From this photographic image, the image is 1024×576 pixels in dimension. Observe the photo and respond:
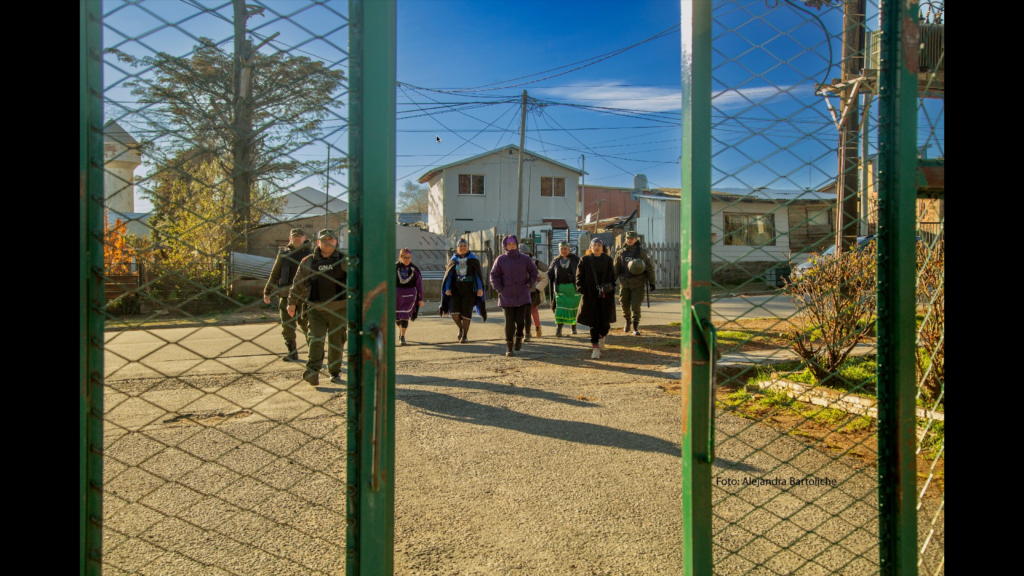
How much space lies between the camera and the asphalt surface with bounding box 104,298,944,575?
2.85 metres

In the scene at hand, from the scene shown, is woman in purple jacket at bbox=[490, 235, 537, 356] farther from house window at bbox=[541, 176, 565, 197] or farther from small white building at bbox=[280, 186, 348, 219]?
house window at bbox=[541, 176, 565, 197]

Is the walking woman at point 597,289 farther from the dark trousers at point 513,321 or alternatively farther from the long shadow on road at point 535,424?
the long shadow on road at point 535,424

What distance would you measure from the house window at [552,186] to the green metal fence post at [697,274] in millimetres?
33302

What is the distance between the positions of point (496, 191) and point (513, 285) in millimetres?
25307

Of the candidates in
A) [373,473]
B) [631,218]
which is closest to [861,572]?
[373,473]

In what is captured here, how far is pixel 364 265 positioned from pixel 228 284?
49cm

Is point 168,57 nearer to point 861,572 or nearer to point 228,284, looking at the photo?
point 228,284

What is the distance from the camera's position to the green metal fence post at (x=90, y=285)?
1.67 m

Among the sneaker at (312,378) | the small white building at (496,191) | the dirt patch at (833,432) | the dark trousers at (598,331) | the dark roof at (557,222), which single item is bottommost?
the dirt patch at (833,432)

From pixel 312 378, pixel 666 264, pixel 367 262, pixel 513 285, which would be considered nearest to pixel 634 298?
pixel 513 285

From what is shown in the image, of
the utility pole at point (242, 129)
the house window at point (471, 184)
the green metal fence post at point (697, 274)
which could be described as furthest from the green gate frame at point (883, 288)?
the house window at point (471, 184)

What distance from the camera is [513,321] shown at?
9.29 metres

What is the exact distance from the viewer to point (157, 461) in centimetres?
432

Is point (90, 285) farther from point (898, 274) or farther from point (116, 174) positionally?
point (898, 274)
